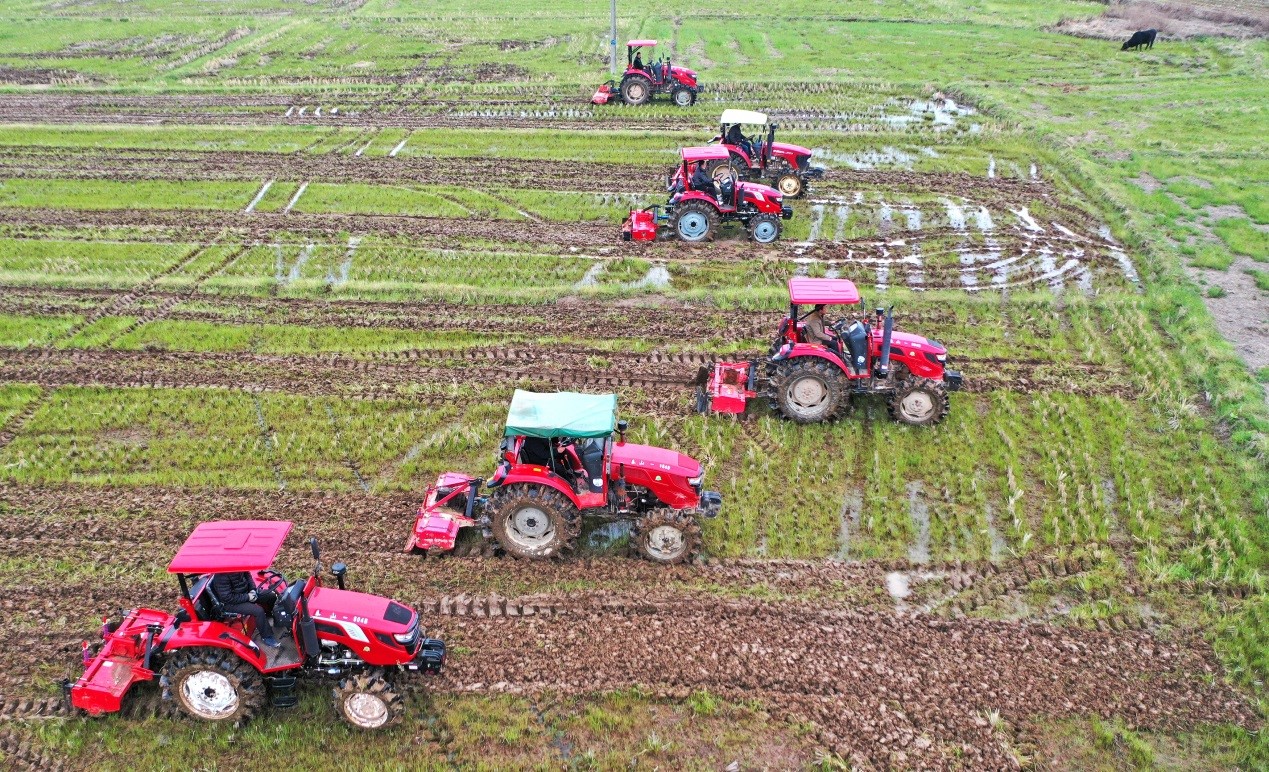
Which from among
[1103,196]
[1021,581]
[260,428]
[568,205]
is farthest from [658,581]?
[1103,196]

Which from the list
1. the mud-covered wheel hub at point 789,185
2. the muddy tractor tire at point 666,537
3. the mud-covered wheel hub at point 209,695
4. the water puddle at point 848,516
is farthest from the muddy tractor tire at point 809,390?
the mud-covered wheel hub at point 789,185

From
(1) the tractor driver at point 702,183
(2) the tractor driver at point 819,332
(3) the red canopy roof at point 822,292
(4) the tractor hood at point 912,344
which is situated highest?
(1) the tractor driver at point 702,183

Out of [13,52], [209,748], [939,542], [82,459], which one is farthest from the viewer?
[13,52]

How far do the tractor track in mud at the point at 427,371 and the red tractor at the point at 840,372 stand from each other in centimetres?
117

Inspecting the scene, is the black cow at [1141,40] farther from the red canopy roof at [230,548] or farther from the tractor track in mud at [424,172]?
the red canopy roof at [230,548]

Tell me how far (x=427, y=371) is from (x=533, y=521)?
508 cm

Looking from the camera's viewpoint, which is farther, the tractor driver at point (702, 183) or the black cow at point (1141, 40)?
the black cow at point (1141, 40)

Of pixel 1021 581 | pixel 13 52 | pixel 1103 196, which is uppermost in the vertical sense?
pixel 13 52

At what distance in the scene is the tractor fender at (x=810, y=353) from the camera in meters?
11.9

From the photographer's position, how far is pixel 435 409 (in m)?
12.9

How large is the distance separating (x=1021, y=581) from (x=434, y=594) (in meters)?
6.78

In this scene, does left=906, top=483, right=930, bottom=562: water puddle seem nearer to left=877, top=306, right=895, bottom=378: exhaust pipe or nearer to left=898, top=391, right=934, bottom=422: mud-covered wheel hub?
left=898, top=391, right=934, bottom=422: mud-covered wheel hub

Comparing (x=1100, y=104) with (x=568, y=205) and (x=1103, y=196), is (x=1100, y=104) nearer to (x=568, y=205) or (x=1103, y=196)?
(x=1103, y=196)

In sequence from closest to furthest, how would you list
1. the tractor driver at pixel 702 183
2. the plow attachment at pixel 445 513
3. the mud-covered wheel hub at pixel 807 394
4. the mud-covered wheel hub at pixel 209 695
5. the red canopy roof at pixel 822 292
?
the mud-covered wheel hub at pixel 209 695
the plow attachment at pixel 445 513
the red canopy roof at pixel 822 292
the mud-covered wheel hub at pixel 807 394
the tractor driver at pixel 702 183
